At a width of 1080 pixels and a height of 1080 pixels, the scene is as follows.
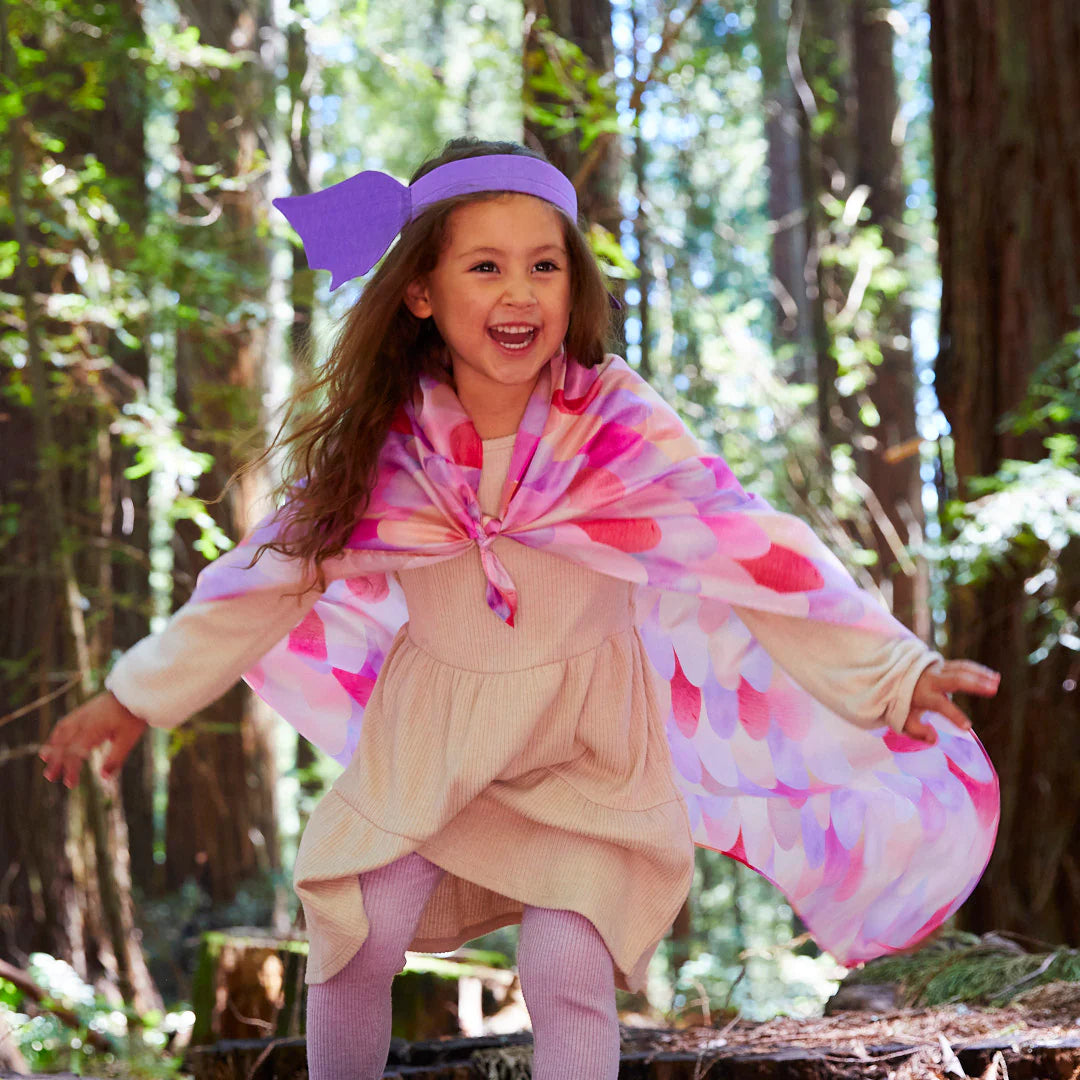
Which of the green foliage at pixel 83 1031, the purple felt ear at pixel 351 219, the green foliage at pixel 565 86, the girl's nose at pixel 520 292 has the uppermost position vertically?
the green foliage at pixel 565 86

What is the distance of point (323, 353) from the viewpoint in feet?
9.11

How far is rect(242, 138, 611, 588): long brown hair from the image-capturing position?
253cm

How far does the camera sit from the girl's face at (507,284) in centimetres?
247

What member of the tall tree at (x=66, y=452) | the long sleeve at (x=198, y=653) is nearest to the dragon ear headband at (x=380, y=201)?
the long sleeve at (x=198, y=653)

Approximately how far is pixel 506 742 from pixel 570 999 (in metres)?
0.46

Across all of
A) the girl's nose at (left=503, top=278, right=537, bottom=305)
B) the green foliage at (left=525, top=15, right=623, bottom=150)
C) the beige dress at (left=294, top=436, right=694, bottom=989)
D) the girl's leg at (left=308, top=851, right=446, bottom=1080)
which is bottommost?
the girl's leg at (left=308, top=851, right=446, bottom=1080)

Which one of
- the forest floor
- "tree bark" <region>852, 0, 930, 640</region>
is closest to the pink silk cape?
the forest floor

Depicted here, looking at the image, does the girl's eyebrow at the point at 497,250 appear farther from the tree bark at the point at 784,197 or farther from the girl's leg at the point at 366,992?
the tree bark at the point at 784,197

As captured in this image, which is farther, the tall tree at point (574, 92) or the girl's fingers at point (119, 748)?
the tall tree at point (574, 92)

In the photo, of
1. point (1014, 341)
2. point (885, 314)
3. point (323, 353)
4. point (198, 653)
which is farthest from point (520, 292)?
point (885, 314)

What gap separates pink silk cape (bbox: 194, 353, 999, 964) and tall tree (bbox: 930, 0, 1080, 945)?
148 centimetres

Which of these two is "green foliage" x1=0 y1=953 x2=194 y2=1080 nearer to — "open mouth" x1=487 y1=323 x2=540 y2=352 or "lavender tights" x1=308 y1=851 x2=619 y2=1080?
"lavender tights" x1=308 y1=851 x2=619 y2=1080

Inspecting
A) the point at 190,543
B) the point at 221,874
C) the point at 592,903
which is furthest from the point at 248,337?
the point at 592,903

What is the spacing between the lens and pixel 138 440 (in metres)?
4.57
